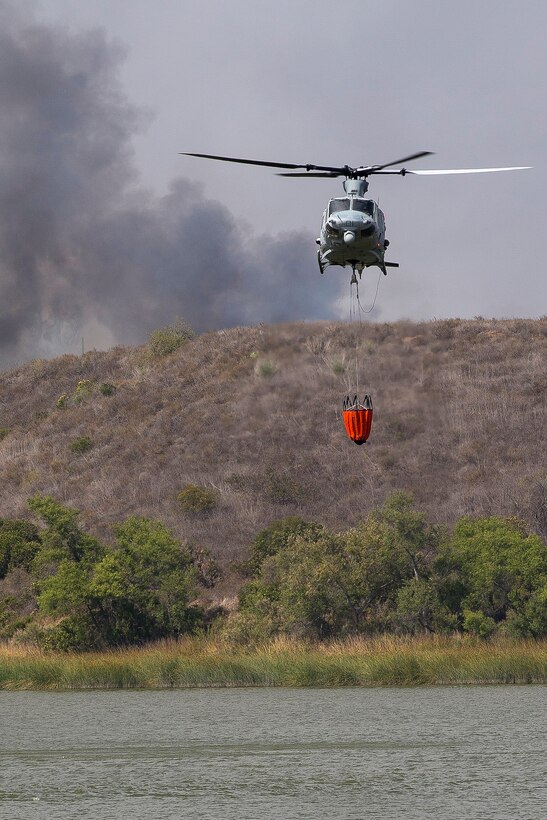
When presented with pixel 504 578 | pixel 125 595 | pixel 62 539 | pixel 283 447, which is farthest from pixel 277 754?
pixel 283 447

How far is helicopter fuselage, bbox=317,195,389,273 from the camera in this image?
39.7 m

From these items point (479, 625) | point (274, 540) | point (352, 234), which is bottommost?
point (479, 625)

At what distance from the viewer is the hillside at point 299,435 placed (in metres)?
91.5

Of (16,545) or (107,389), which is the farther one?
(107,389)

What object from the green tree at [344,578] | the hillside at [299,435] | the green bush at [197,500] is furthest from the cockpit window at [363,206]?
the green bush at [197,500]

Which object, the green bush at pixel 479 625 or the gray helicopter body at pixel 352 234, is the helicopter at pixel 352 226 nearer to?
the gray helicopter body at pixel 352 234

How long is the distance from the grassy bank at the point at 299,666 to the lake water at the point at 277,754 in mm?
897

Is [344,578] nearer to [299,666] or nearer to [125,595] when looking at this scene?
[299,666]

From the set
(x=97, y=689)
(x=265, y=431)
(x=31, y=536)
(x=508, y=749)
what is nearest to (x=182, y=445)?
(x=265, y=431)

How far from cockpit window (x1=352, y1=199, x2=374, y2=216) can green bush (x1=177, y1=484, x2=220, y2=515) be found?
204 feet

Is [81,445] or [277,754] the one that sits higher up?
[81,445]

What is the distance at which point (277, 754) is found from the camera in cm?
4006

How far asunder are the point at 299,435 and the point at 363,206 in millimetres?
73712

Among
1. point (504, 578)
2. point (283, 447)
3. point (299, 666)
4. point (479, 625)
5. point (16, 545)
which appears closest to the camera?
point (299, 666)
